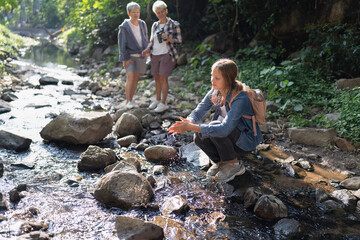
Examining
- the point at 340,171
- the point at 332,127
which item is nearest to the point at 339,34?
the point at 332,127

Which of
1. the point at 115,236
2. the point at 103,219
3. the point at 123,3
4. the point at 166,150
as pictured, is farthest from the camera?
the point at 123,3

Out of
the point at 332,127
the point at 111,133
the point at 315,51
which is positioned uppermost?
the point at 315,51

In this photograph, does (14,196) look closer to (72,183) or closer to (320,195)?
(72,183)

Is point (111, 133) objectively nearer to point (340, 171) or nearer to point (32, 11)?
point (340, 171)

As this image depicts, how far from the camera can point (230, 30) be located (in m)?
10.2

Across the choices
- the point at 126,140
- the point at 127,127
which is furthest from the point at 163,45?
the point at 126,140

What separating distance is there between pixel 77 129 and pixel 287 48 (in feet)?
19.3

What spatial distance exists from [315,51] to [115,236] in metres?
5.75

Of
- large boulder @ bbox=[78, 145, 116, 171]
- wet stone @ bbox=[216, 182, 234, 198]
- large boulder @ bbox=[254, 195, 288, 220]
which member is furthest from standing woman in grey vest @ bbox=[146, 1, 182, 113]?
large boulder @ bbox=[254, 195, 288, 220]

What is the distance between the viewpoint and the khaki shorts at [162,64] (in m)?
5.80

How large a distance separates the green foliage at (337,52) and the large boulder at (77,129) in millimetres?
4316

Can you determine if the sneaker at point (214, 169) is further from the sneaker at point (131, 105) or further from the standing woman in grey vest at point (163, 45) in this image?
the sneaker at point (131, 105)

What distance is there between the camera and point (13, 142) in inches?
168

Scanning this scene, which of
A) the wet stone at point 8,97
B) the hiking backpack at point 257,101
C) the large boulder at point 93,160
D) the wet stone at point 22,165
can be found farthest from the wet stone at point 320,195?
the wet stone at point 8,97
